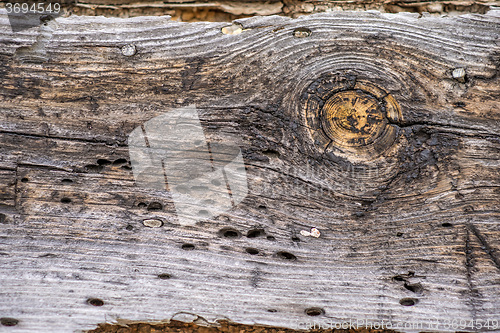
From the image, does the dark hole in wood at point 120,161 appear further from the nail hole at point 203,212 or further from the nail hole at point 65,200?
the nail hole at point 203,212

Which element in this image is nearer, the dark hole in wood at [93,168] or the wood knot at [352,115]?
the wood knot at [352,115]

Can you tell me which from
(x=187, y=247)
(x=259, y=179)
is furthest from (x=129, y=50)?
(x=187, y=247)

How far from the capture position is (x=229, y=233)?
180cm

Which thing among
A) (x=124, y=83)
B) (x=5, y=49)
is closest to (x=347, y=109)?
(x=124, y=83)

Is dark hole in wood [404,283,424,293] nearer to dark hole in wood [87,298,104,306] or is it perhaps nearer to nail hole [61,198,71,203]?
dark hole in wood [87,298,104,306]

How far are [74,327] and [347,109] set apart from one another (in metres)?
1.65

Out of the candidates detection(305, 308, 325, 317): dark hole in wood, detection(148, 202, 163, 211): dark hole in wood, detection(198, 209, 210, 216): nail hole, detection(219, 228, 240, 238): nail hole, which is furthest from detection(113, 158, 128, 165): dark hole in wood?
detection(305, 308, 325, 317): dark hole in wood

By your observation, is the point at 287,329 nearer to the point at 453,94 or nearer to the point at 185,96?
the point at 185,96

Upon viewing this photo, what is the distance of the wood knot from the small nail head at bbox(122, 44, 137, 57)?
0.82 metres

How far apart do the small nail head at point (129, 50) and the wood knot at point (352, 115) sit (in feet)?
2.69

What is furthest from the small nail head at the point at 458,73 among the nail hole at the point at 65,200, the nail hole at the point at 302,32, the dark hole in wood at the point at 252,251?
the nail hole at the point at 65,200

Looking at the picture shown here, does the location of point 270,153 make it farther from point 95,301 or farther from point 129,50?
point 95,301

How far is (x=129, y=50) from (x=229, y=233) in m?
0.98

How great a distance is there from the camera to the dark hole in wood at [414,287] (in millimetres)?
1748
